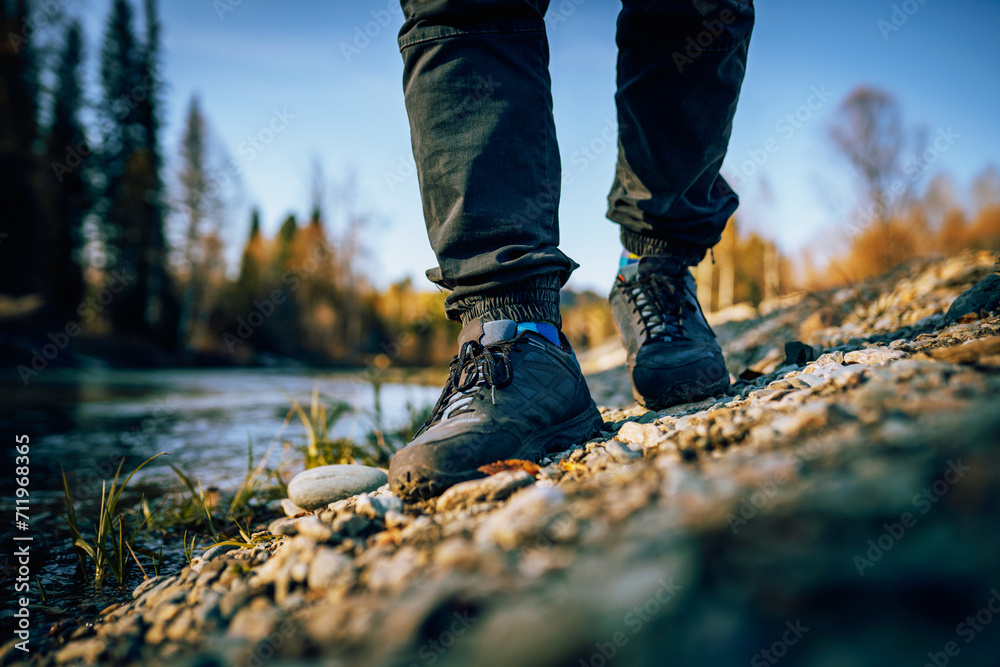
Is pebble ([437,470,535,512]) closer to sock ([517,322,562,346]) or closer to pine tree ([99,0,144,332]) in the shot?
sock ([517,322,562,346])

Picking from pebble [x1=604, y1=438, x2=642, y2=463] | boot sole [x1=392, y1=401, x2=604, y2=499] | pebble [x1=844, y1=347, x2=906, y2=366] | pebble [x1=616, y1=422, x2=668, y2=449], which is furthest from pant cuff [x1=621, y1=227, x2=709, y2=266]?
pebble [x1=604, y1=438, x2=642, y2=463]

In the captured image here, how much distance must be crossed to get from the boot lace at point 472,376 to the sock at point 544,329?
0.07m

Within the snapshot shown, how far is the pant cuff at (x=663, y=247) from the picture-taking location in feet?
5.99

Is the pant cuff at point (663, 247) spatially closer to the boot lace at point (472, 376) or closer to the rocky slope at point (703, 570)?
the boot lace at point (472, 376)

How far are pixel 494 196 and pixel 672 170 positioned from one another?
750 millimetres

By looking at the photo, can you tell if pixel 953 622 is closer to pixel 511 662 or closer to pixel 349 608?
pixel 511 662

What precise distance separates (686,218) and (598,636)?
1614 millimetres

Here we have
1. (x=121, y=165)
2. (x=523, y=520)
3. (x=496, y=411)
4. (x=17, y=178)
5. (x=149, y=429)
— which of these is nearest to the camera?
(x=523, y=520)

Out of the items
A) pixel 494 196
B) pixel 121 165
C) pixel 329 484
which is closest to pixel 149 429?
pixel 329 484

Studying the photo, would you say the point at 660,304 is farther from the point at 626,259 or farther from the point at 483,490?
the point at 483,490

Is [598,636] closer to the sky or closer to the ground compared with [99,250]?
closer to the ground

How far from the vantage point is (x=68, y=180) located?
16.6 meters

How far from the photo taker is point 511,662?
414 millimetres

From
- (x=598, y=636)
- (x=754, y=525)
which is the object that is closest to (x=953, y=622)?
(x=754, y=525)
